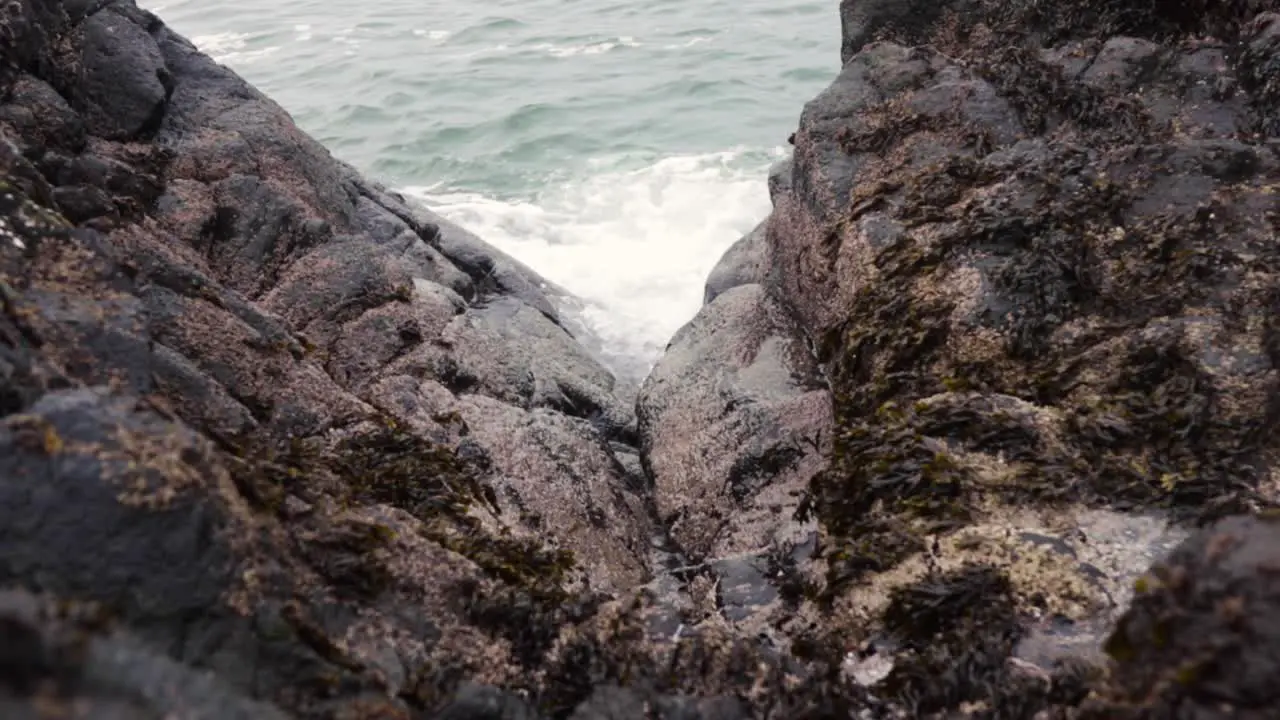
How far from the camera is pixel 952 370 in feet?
14.2

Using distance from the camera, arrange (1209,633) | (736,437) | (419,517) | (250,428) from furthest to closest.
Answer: (736,437) → (419,517) → (250,428) → (1209,633)

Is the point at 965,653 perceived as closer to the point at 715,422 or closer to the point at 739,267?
the point at 715,422

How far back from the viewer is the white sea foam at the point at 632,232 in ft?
35.7

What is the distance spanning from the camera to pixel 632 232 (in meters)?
13.3

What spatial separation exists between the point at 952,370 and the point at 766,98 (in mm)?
13980

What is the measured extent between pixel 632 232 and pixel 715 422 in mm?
7622

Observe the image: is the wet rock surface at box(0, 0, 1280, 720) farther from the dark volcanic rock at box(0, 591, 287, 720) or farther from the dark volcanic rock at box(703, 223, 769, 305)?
the dark volcanic rock at box(703, 223, 769, 305)

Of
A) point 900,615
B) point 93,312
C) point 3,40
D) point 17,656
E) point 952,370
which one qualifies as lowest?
point 900,615

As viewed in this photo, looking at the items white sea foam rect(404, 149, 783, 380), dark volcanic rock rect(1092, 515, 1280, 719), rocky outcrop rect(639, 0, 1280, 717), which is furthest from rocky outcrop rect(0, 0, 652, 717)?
white sea foam rect(404, 149, 783, 380)

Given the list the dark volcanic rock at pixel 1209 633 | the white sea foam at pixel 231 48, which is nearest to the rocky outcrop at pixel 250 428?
the dark volcanic rock at pixel 1209 633

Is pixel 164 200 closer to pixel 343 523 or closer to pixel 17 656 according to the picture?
pixel 343 523

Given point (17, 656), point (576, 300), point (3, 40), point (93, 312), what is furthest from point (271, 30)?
point (17, 656)

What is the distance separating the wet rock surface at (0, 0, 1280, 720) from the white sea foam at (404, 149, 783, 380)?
3264 mm

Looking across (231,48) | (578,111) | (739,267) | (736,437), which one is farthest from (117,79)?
(231,48)
